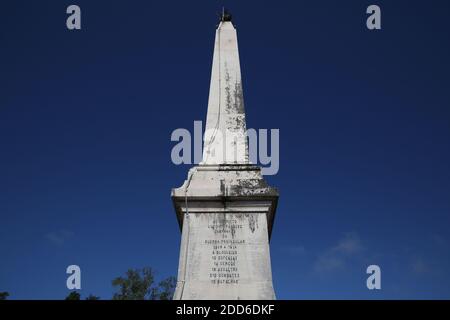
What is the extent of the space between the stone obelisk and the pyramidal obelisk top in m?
0.03

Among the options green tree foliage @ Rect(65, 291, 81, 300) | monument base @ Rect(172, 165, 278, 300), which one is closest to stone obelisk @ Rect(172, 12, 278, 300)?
monument base @ Rect(172, 165, 278, 300)

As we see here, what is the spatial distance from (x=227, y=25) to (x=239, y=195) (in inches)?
185

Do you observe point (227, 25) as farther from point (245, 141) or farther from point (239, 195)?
point (239, 195)

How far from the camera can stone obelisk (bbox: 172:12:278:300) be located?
8875 millimetres

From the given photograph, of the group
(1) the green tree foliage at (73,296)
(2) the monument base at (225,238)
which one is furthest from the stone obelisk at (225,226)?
(1) the green tree foliage at (73,296)

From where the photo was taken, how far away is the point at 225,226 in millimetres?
9305

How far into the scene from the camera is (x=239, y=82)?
1127 centimetres

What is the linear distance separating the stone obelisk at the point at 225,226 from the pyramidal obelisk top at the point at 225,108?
1.0 inches

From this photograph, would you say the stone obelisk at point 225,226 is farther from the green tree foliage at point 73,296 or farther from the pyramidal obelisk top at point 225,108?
the green tree foliage at point 73,296

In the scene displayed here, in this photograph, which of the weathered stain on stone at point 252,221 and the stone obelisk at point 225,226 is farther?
the weathered stain on stone at point 252,221

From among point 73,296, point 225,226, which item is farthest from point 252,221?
point 73,296

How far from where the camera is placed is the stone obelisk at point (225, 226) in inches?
349
